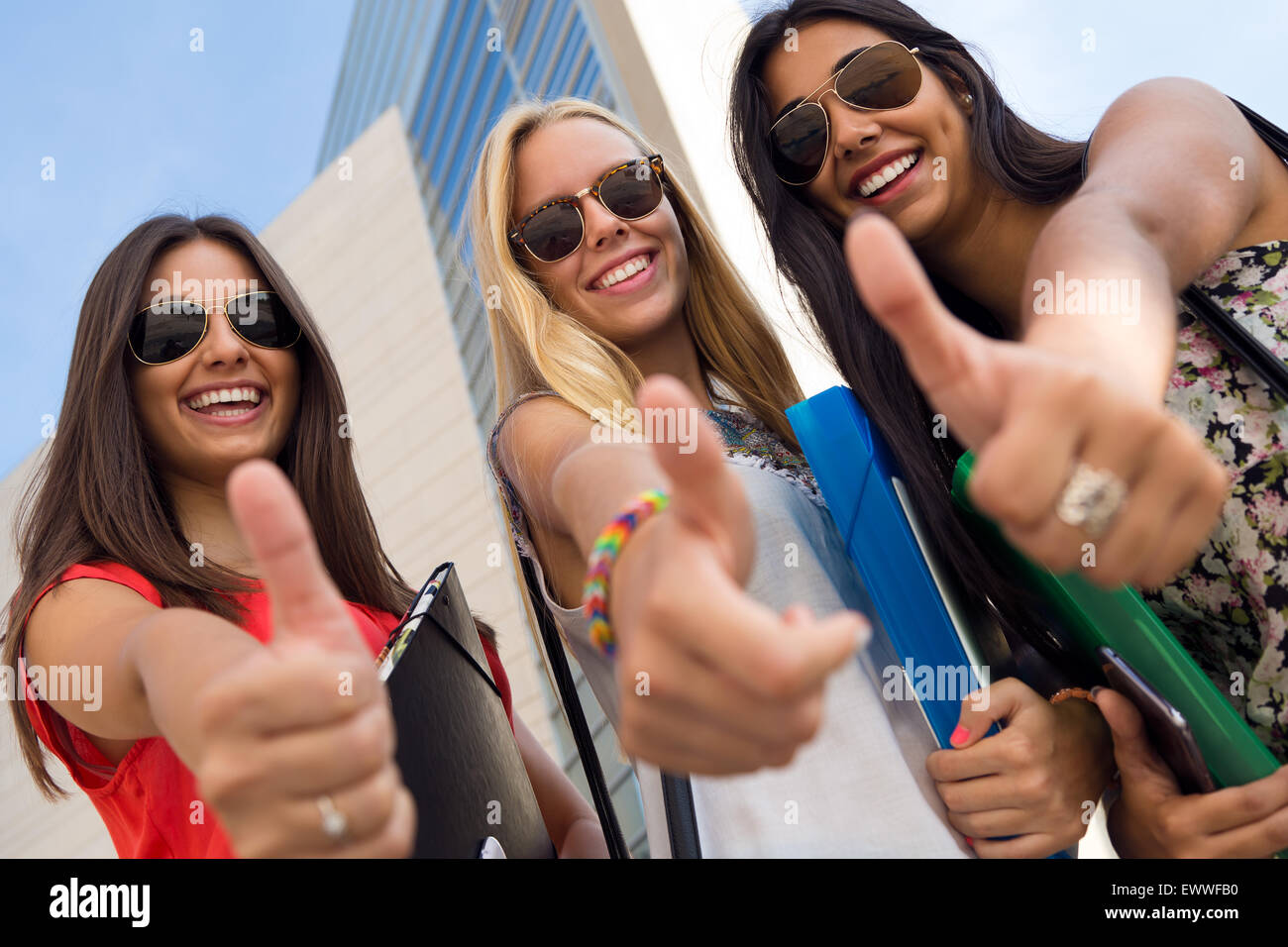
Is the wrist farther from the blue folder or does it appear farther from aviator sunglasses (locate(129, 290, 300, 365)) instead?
aviator sunglasses (locate(129, 290, 300, 365))

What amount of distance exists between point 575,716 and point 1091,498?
135cm

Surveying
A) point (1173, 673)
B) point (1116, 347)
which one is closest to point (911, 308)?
point (1116, 347)

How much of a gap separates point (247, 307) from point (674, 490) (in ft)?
5.27

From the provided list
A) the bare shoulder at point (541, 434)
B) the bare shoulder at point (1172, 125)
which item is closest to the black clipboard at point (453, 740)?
the bare shoulder at point (541, 434)

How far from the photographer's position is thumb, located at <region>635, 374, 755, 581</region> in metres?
0.73

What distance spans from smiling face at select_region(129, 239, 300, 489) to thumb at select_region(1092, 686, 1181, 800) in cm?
173

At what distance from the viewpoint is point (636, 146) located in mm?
2496

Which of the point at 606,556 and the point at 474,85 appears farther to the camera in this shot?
the point at 474,85

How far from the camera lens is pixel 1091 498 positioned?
2.51 feet

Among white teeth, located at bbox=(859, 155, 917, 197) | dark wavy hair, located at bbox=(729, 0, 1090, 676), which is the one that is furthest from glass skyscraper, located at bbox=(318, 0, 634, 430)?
white teeth, located at bbox=(859, 155, 917, 197)

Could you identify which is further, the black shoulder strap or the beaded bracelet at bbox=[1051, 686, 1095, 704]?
the beaded bracelet at bbox=[1051, 686, 1095, 704]

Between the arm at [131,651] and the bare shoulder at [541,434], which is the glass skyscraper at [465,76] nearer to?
the bare shoulder at [541,434]

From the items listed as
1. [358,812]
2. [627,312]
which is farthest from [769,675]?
[627,312]

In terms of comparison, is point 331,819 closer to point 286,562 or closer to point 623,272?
point 286,562
